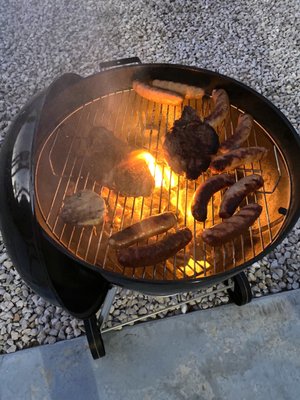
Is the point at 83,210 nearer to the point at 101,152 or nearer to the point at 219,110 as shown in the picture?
the point at 101,152

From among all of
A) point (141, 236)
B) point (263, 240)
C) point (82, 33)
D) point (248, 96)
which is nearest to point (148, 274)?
point (141, 236)

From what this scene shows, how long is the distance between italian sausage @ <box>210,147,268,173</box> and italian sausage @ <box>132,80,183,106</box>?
0.46 m

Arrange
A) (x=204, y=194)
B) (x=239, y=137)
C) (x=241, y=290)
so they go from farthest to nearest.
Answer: (x=241, y=290), (x=239, y=137), (x=204, y=194)

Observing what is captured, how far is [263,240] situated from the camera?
1.81m

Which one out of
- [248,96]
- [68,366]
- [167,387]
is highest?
[248,96]

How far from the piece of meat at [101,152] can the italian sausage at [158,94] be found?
1.13 ft

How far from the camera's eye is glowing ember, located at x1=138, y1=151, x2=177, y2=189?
2047mm

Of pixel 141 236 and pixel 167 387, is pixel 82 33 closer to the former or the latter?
pixel 141 236

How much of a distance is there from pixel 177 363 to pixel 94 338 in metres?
0.49

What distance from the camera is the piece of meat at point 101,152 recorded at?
197 cm

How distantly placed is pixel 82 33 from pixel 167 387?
3.88 meters

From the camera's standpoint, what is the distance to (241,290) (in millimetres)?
2379

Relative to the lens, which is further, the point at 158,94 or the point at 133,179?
the point at 158,94

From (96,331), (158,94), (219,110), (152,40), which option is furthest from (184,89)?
(152,40)
